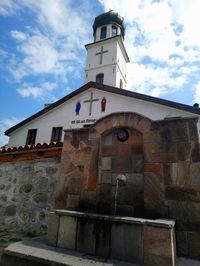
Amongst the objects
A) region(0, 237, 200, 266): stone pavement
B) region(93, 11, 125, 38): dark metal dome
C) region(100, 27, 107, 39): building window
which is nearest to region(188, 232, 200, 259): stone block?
region(0, 237, 200, 266): stone pavement

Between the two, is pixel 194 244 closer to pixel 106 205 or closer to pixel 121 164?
pixel 106 205

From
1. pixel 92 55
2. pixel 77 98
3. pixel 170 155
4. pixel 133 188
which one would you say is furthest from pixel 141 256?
pixel 92 55

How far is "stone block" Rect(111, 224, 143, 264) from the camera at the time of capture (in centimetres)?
287

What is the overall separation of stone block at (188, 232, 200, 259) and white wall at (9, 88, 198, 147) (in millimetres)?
9189

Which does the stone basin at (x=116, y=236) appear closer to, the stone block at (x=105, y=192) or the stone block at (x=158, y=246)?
the stone block at (x=158, y=246)

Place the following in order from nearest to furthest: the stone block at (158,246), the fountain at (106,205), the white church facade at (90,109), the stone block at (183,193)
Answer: the stone block at (158,246) < the fountain at (106,205) < the stone block at (183,193) < the white church facade at (90,109)

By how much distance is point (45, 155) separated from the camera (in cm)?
586

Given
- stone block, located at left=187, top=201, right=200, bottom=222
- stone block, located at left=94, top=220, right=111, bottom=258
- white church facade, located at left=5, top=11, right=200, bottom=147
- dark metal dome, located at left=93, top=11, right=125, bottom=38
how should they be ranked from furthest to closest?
dark metal dome, located at left=93, top=11, right=125, bottom=38
white church facade, located at left=5, top=11, right=200, bottom=147
stone block, located at left=187, top=201, right=200, bottom=222
stone block, located at left=94, top=220, right=111, bottom=258

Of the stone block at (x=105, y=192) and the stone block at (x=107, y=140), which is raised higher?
the stone block at (x=107, y=140)

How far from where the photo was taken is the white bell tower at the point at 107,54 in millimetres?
20312

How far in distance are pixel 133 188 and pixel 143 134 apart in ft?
3.69

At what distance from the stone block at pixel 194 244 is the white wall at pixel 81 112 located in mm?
9189

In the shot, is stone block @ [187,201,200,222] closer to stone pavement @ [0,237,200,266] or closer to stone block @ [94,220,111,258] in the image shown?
stone pavement @ [0,237,200,266]

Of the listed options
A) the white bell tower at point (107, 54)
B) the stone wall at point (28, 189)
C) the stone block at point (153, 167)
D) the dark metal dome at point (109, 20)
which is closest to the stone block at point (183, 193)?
the stone block at point (153, 167)
